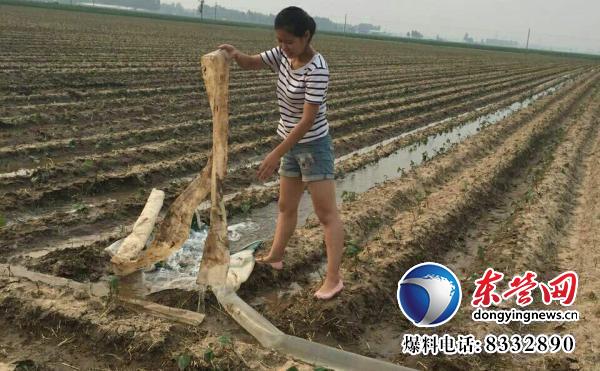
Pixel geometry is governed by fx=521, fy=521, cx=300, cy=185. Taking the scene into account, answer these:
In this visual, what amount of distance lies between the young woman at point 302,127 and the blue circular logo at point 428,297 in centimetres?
45

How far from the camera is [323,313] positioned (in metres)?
3.26

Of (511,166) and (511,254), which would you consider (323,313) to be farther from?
(511,166)

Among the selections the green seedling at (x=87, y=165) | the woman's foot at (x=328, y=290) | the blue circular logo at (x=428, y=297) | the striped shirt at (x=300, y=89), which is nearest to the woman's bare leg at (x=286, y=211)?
the striped shirt at (x=300, y=89)

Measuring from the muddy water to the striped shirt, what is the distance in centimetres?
123

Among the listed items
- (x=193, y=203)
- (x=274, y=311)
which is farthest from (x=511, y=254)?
(x=193, y=203)

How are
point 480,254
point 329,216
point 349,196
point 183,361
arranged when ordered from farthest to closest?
point 349,196 → point 480,254 → point 329,216 → point 183,361

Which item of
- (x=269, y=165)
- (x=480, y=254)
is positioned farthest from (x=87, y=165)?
(x=480, y=254)

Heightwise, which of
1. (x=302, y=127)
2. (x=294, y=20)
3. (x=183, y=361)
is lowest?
(x=183, y=361)

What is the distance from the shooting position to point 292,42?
2.81 m

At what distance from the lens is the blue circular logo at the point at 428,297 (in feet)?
10.4

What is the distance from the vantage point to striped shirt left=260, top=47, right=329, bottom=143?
284cm

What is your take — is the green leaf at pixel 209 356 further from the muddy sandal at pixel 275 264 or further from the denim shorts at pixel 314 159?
the muddy sandal at pixel 275 264

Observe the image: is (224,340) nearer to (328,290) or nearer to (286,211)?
(328,290)

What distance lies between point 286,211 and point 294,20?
133 centimetres
